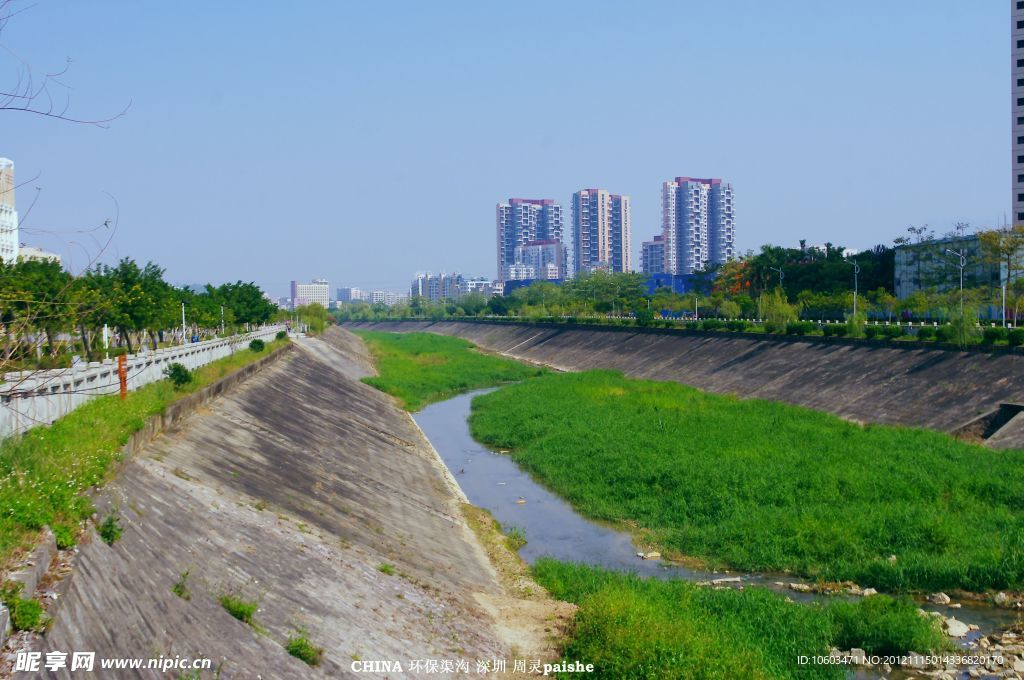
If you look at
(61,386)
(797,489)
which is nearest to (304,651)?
(61,386)

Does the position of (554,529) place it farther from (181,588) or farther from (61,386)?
(181,588)

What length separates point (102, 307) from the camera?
11312mm

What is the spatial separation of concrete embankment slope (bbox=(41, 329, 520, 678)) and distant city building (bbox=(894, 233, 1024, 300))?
52.4 m

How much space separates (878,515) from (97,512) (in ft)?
53.5

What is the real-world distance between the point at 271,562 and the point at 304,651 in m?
2.94

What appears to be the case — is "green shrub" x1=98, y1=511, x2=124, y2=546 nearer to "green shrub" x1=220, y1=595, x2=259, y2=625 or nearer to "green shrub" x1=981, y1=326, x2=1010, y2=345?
"green shrub" x1=220, y1=595, x2=259, y2=625

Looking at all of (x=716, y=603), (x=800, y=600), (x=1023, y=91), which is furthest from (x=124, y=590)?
(x=1023, y=91)

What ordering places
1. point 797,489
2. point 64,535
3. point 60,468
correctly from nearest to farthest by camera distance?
point 64,535 < point 60,468 < point 797,489

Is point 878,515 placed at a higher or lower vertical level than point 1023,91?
lower

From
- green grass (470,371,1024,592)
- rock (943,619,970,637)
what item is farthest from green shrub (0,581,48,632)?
green grass (470,371,1024,592)

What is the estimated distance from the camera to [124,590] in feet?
28.8

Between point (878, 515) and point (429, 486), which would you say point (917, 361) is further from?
point (429, 486)

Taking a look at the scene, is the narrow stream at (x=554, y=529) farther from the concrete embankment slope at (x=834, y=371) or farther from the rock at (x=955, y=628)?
the concrete embankment slope at (x=834, y=371)

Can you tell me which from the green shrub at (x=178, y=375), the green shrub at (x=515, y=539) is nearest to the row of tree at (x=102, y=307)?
the green shrub at (x=178, y=375)
